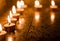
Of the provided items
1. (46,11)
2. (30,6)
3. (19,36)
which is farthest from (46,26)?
(30,6)

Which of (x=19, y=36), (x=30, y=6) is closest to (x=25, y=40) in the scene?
(x=19, y=36)

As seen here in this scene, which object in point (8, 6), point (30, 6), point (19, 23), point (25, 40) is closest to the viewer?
point (25, 40)

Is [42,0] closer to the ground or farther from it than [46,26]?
farther from it

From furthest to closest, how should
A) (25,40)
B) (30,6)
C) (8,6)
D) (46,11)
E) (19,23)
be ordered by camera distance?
(8,6), (30,6), (46,11), (19,23), (25,40)

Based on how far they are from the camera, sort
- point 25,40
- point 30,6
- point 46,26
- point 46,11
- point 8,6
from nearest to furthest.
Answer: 1. point 25,40
2. point 46,26
3. point 46,11
4. point 30,6
5. point 8,6

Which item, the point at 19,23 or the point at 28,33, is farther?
the point at 19,23

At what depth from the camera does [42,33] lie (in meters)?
0.89

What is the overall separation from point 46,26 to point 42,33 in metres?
0.10

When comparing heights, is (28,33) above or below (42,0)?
below

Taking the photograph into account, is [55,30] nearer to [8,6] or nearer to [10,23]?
[10,23]

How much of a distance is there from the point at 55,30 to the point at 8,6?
2.41 feet

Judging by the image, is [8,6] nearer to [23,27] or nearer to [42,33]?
[23,27]

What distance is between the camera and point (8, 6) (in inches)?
60.7

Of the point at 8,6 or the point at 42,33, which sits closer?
the point at 42,33
